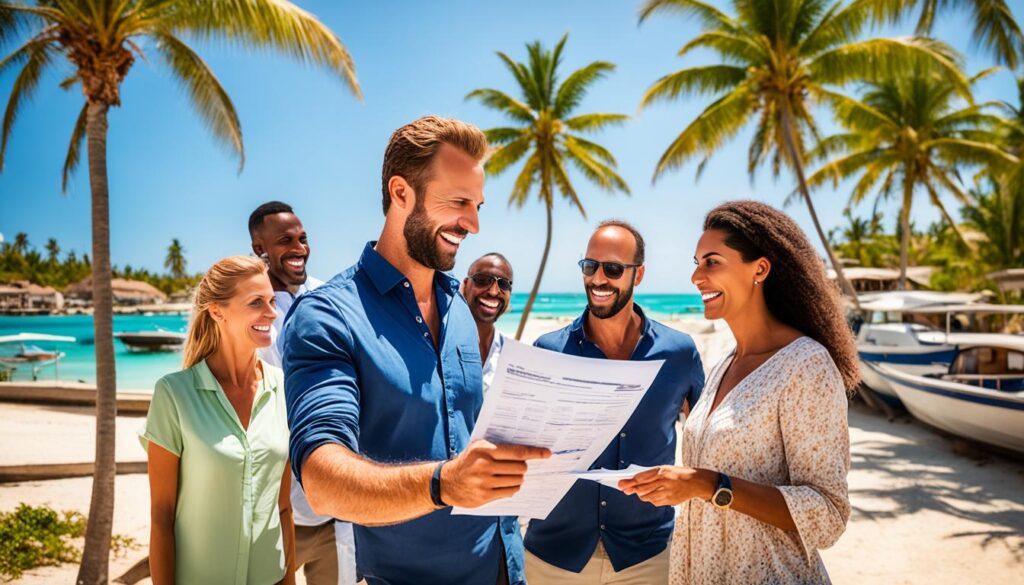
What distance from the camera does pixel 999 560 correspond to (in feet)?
21.1

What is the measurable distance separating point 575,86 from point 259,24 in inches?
663

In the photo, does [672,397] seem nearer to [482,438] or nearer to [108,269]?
[482,438]

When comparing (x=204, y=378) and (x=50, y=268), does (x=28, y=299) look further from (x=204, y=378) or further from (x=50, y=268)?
(x=204, y=378)

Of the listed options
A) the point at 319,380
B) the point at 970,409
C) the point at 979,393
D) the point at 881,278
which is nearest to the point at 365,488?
the point at 319,380

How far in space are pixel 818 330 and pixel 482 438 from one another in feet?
5.17

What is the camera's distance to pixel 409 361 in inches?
71.1

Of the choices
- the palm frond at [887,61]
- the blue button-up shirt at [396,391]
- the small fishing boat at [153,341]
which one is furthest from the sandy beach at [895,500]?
the small fishing boat at [153,341]

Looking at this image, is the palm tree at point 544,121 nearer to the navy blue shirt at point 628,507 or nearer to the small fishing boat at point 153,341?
the navy blue shirt at point 628,507

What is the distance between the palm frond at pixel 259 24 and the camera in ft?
19.0

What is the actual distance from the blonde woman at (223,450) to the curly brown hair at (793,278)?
225cm

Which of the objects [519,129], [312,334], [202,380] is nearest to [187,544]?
[202,380]

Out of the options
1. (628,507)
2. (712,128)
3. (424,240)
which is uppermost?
(712,128)

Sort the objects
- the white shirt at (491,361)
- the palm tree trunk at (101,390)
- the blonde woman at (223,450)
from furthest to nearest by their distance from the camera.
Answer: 1. the palm tree trunk at (101,390)
2. the white shirt at (491,361)
3. the blonde woman at (223,450)

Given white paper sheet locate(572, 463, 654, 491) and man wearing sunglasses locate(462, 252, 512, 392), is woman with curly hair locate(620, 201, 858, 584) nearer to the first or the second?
white paper sheet locate(572, 463, 654, 491)
